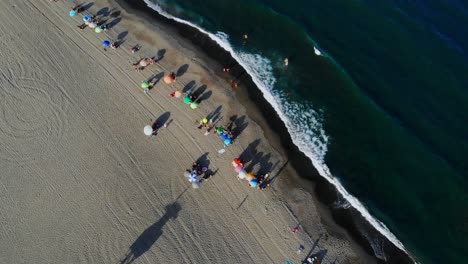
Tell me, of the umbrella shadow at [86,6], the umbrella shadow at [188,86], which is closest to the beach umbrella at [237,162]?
the umbrella shadow at [188,86]

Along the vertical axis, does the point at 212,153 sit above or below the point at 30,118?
above

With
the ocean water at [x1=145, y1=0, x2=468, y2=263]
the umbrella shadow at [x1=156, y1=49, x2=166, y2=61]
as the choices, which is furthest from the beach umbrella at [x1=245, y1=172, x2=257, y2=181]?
the umbrella shadow at [x1=156, y1=49, x2=166, y2=61]

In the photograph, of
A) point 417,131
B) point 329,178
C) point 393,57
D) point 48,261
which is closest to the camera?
point 48,261

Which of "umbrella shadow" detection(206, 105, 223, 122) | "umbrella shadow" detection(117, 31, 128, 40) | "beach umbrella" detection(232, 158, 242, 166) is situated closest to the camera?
"beach umbrella" detection(232, 158, 242, 166)

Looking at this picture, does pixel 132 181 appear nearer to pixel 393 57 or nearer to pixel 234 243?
pixel 234 243

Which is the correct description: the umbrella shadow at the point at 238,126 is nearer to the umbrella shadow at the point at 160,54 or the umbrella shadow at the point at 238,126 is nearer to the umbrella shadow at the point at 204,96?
the umbrella shadow at the point at 204,96

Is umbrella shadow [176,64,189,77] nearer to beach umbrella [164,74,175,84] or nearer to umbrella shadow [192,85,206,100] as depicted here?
beach umbrella [164,74,175,84]

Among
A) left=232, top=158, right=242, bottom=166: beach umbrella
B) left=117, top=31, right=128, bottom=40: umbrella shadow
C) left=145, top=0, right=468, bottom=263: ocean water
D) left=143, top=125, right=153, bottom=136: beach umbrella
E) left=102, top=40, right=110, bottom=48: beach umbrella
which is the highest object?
left=145, top=0, right=468, bottom=263: ocean water

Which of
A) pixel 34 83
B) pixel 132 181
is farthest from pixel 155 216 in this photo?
pixel 34 83
